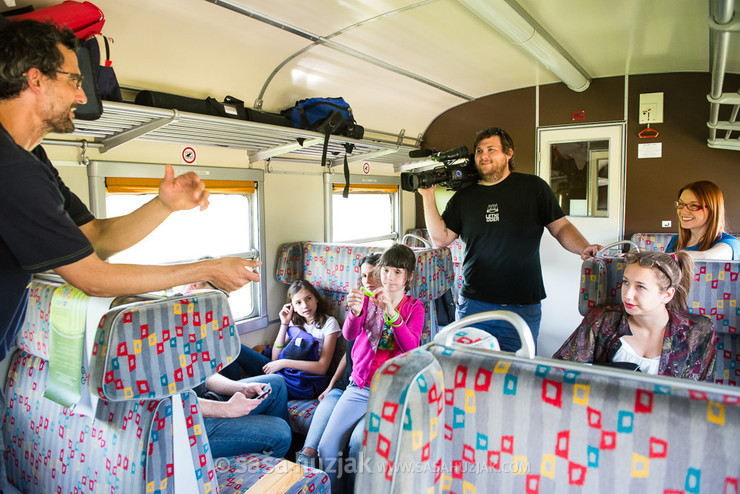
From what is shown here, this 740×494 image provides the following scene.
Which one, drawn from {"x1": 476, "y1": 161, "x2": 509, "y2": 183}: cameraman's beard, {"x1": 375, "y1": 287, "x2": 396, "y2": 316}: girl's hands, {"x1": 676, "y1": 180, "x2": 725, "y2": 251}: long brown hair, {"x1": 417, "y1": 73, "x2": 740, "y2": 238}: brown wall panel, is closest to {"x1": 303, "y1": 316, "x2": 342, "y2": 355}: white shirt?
{"x1": 375, "y1": 287, "x2": 396, "y2": 316}: girl's hands

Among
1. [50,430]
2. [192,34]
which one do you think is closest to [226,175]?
[192,34]

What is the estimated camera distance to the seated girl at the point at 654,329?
83.0 inches

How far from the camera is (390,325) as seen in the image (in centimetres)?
273

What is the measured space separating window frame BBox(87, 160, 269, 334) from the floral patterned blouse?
259 cm

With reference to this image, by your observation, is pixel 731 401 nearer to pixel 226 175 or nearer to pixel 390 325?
pixel 390 325

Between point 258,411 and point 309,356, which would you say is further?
point 309,356

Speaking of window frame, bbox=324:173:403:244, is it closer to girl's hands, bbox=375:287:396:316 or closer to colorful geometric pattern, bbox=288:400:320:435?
colorful geometric pattern, bbox=288:400:320:435

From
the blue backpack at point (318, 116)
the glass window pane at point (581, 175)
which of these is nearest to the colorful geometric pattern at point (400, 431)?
the blue backpack at point (318, 116)

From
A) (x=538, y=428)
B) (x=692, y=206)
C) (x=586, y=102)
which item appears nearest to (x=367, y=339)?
(x=538, y=428)

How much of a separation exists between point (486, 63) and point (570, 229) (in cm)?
223

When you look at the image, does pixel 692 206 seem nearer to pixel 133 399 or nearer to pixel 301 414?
pixel 301 414

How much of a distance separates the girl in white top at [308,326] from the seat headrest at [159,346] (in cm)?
179

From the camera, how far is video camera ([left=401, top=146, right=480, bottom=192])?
2881 mm

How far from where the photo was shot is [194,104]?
9.76ft
